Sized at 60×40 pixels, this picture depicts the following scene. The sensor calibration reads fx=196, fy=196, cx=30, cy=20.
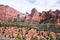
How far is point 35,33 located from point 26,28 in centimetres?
677

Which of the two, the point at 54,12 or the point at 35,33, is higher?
the point at 54,12

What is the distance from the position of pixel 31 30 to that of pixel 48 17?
33.6 m

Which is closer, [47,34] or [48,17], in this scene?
[47,34]

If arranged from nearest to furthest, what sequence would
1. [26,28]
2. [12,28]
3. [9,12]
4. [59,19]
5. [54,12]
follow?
[12,28], [26,28], [59,19], [54,12], [9,12]

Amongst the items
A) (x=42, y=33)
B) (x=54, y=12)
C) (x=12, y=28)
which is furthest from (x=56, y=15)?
(x=12, y=28)

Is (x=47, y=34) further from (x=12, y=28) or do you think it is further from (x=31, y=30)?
(x=12, y=28)

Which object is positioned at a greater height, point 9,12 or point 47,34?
point 9,12

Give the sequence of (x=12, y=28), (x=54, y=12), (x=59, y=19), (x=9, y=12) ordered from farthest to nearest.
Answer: (x=9, y=12) < (x=54, y=12) < (x=59, y=19) < (x=12, y=28)

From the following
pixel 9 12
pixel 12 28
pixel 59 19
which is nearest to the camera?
pixel 12 28

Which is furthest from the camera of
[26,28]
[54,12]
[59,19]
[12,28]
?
[54,12]

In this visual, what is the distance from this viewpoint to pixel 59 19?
119 metres

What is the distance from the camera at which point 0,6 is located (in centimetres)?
13788

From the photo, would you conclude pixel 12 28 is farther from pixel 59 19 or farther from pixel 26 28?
pixel 59 19

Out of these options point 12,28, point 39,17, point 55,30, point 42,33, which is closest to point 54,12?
point 39,17
